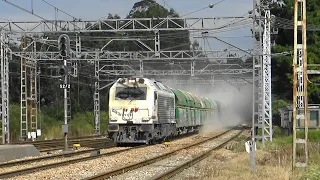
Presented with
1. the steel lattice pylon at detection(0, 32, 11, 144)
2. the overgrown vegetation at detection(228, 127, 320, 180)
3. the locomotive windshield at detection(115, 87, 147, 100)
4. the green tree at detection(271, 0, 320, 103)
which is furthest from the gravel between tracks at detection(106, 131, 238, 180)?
the green tree at detection(271, 0, 320, 103)

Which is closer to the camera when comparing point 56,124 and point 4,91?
point 4,91

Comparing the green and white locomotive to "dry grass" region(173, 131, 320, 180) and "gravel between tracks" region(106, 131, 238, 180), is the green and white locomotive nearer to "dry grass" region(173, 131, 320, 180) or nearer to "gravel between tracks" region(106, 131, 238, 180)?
"gravel between tracks" region(106, 131, 238, 180)

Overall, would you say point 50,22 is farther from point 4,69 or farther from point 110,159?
point 110,159

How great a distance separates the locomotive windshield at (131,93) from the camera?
86.0 ft

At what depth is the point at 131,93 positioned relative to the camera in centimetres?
2628

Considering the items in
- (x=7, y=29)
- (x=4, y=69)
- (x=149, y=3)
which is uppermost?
(x=149, y=3)

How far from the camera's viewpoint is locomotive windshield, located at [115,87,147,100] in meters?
26.2

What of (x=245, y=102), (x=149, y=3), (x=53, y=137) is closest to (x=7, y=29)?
(x=53, y=137)

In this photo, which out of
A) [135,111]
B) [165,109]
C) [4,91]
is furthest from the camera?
[4,91]

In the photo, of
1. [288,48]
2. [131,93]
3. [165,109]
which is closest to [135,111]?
[131,93]

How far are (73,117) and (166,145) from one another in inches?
1013

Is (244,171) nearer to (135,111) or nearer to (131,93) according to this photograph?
(135,111)

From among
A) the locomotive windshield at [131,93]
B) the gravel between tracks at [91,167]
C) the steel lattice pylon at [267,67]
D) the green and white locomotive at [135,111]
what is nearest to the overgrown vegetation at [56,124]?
the green and white locomotive at [135,111]

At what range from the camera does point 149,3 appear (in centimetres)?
8550
